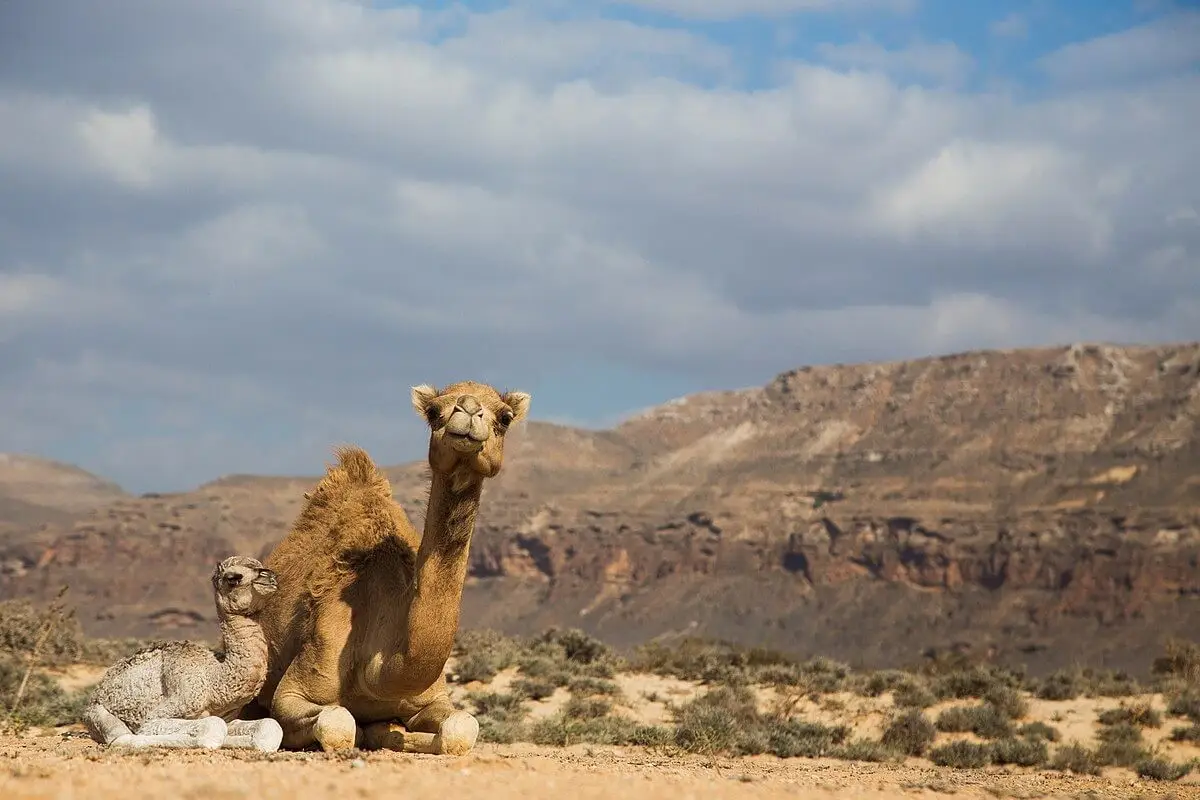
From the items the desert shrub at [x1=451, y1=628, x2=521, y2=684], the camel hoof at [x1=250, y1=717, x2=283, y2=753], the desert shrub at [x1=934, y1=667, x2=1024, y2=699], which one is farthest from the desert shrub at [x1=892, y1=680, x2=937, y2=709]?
the camel hoof at [x1=250, y1=717, x2=283, y2=753]

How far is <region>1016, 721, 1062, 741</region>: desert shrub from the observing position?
17.1 m

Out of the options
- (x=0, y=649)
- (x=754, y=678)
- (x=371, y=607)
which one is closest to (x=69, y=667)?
(x=0, y=649)

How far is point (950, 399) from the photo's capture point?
395 feet

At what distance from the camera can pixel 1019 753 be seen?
15.5 metres

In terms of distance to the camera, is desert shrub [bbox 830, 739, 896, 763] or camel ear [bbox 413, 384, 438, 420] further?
desert shrub [bbox 830, 739, 896, 763]

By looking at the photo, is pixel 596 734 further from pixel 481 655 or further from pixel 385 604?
pixel 385 604

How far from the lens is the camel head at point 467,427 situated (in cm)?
820

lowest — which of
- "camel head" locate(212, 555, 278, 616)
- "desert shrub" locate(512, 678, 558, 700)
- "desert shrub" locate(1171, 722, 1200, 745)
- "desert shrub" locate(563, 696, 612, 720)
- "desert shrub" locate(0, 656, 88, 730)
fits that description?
"desert shrub" locate(0, 656, 88, 730)

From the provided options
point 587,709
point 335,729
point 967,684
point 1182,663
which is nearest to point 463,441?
point 335,729

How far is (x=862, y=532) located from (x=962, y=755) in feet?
290

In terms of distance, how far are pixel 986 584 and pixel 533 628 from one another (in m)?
32.1

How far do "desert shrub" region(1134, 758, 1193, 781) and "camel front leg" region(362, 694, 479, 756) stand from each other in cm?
918

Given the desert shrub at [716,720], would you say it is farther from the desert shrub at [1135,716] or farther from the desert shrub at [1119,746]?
the desert shrub at [1135,716]

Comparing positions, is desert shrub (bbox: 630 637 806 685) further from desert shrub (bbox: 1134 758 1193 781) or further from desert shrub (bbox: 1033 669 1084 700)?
desert shrub (bbox: 1134 758 1193 781)
